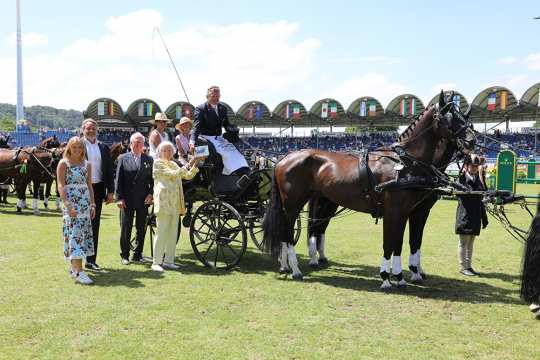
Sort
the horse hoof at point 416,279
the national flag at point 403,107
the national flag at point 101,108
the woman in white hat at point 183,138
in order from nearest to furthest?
1. the horse hoof at point 416,279
2. the woman in white hat at point 183,138
3. the national flag at point 101,108
4. the national flag at point 403,107

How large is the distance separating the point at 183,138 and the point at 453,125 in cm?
419

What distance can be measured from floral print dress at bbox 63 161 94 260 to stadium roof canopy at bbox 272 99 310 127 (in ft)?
161

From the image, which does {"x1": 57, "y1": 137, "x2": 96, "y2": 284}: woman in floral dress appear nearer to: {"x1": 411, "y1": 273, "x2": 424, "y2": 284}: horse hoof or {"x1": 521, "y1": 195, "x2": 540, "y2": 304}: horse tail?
{"x1": 411, "y1": 273, "x2": 424, "y2": 284}: horse hoof

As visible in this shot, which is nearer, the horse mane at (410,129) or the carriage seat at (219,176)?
the horse mane at (410,129)

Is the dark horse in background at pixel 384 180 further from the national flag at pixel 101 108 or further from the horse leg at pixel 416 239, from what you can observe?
the national flag at pixel 101 108

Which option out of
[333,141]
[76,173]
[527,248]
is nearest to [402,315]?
[527,248]

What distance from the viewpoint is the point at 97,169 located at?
6949mm

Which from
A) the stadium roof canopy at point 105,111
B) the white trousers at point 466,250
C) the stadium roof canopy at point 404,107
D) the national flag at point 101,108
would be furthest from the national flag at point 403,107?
the white trousers at point 466,250

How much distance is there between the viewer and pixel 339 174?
253 inches

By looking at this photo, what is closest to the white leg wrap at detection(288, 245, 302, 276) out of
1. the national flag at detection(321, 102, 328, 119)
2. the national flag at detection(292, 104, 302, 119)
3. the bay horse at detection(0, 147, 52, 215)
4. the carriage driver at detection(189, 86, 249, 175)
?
the carriage driver at detection(189, 86, 249, 175)

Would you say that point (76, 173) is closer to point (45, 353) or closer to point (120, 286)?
point (120, 286)

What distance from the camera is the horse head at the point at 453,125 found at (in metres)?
5.68

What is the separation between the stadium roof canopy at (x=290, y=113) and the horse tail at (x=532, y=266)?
5035 centimetres

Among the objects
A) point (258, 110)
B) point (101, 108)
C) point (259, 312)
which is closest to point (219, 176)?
point (259, 312)
